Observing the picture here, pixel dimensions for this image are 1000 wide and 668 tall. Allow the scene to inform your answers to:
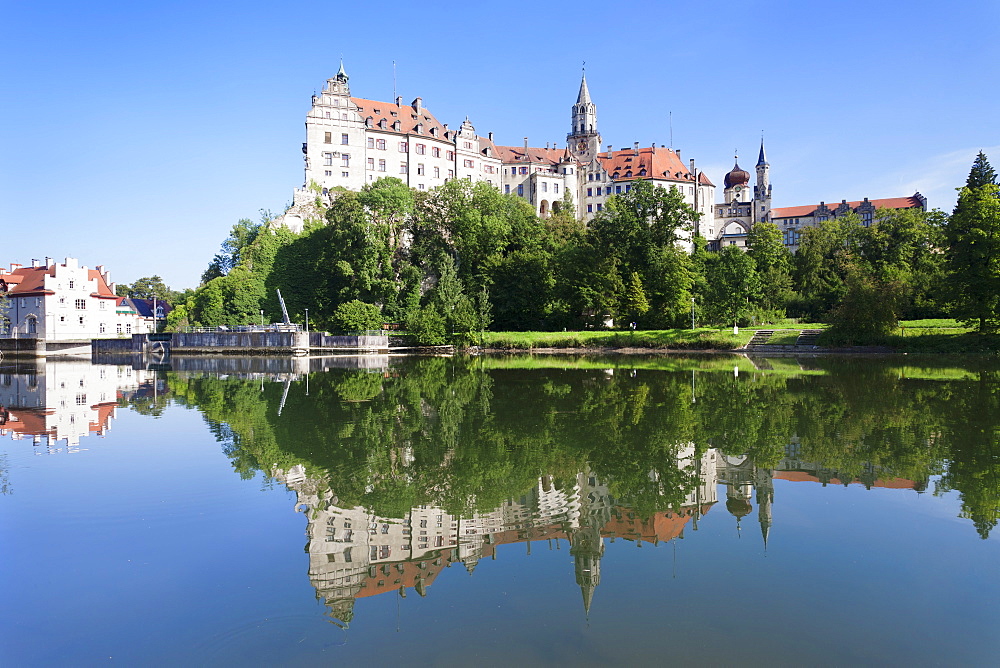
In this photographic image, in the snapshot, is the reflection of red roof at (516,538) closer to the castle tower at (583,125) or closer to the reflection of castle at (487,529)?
the reflection of castle at (487,529)

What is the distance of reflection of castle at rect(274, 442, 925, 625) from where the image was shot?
6.62 metres

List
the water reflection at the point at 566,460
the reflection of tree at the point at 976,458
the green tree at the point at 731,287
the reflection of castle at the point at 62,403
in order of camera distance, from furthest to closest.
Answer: the green tree at the point at 731,287 < the reflection of castle at the point at 62,403 < the reflection of tree at the point at 976,458 < the water reflection at the point at 566,460

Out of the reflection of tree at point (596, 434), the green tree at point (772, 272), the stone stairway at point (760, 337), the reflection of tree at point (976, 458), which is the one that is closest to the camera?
the reflection of tree at point (976, 458)

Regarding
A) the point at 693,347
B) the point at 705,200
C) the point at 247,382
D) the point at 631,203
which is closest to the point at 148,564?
the point at 247,382

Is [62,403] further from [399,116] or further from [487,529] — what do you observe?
[399,116]

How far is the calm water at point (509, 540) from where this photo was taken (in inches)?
209

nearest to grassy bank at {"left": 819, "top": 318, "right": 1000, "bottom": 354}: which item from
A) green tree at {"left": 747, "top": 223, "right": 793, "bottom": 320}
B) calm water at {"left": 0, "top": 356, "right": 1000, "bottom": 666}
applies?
green tree at {"left": 747, "top": 223, "right": 793, "bottom": 320}

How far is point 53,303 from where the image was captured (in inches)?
2731

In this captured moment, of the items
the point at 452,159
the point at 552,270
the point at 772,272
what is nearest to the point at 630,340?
the point at 552,270

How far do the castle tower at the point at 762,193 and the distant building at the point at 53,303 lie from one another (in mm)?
106926

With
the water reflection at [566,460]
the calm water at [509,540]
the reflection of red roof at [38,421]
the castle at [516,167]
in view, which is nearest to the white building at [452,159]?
the castle at [516,167]

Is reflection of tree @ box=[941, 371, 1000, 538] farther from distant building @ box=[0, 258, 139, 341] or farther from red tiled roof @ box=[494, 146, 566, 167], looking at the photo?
red tiled roof @ box=[494, 146, 566, 167]

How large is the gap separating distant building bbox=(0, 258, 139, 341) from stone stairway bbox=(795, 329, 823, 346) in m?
73.2

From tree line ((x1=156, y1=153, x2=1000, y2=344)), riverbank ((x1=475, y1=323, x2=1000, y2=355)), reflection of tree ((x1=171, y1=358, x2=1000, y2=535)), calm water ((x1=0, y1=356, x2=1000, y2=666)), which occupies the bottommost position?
calm water ((x1=0, y1=356, x2=1000, y2=666))
